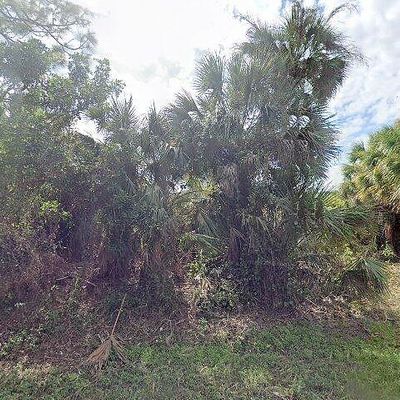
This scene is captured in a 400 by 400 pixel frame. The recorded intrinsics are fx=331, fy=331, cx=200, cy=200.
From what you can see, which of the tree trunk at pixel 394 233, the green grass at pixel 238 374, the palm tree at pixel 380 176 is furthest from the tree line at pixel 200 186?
the tree trunk at pixel 394 233

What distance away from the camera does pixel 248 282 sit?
5.98m

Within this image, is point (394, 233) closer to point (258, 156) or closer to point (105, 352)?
point (258, 156)

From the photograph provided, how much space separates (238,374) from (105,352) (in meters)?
1.71

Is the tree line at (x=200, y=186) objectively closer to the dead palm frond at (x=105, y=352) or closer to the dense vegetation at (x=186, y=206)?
the dense vegetation at (x=186, y=206)

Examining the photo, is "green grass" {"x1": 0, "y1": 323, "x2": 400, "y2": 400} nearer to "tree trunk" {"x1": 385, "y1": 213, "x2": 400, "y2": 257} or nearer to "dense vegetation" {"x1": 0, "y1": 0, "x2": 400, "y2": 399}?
"dense vegetation" {"x1": 0, "y1": 0, "x2": 400, "y2": 399}

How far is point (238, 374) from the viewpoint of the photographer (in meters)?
3.98

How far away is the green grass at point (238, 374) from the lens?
3.61m

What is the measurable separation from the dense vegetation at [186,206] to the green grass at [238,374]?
1.7 inches

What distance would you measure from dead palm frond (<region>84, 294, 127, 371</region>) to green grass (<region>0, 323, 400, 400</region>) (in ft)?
0.37

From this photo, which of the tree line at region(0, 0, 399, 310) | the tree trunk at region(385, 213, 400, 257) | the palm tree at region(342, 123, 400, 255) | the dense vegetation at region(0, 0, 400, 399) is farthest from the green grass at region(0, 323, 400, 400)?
the tree trunk at region(385, 213, 400, 257)

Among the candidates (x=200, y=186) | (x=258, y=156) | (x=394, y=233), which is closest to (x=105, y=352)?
(x=200, y=186)

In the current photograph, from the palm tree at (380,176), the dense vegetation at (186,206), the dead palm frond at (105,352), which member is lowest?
the dead palm frond at (105,352)

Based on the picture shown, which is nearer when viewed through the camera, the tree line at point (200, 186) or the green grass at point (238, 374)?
the green grass at point (238, 374)

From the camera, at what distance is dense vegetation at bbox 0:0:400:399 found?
15.0 feet
